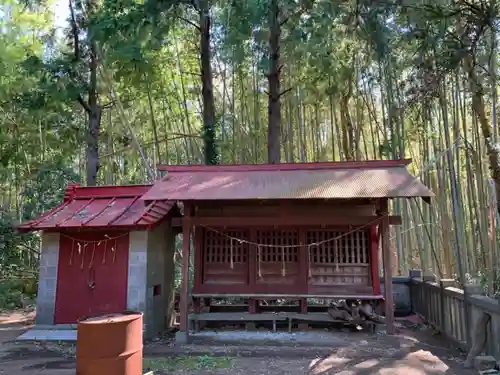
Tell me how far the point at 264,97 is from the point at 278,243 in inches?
213

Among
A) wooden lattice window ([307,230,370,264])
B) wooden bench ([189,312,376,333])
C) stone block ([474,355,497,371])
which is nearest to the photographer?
stone block ([474,355,497,371])

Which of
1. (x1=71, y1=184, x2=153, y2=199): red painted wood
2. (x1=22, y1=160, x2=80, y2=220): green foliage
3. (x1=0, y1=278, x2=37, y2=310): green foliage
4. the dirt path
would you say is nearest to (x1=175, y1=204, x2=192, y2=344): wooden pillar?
the dirt path

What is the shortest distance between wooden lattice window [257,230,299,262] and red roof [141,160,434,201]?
92cm

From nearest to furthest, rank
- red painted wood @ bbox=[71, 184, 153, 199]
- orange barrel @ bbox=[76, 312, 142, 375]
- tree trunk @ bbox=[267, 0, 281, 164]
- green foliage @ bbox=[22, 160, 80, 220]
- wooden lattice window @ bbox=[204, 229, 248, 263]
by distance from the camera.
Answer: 1. orange barrel @ bbox=[76, 312, 142, 375]
2. wooden lattice window @ bbox=[204, 229, 248, 263]
3. red painted wood @ bbox=[71, 184, 153, 199]
4. tree trunk @ bbox=[267, 0, 281, 164]
5. green foliage @ bbox=[22, 160, 80, 220]

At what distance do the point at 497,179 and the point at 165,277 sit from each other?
546 cm

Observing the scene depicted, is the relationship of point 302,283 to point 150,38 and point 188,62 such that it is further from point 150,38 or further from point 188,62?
point 188,62

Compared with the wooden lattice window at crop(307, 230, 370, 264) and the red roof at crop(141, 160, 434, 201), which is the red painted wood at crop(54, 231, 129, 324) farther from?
the wooden lattice window at crop(307, 230, 370, 264)

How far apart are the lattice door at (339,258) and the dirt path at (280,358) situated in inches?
35.1

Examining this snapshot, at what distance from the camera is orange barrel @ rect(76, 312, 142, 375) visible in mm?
3461

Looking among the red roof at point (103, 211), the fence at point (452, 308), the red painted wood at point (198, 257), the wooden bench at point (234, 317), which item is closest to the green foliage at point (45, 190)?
the red roof at point (103, 211)

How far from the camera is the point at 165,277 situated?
7512 millimetres

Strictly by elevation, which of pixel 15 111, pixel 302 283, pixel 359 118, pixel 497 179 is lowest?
pixel 302 283

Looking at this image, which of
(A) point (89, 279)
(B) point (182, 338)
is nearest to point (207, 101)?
(A) point (89, 279)

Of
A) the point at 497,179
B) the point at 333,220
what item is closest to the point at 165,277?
the point at 333,220
